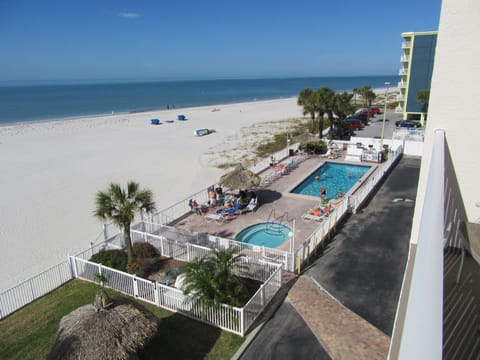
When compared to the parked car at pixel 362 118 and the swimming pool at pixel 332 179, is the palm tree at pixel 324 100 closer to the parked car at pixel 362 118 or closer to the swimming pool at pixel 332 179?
the swimming pool at pixel 332 179

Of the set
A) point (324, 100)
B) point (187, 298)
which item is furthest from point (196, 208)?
point (324, 100)

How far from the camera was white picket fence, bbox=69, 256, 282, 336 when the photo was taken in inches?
381

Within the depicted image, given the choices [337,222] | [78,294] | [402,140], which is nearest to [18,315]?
[78,294]

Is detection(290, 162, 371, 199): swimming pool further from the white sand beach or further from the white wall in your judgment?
the white wall

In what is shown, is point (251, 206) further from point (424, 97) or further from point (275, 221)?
point (424, 97)

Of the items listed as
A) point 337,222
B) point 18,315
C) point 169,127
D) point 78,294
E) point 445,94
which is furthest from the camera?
point 169,127

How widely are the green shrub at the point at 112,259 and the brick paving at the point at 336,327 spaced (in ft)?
20.5

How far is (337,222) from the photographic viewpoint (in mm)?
15617

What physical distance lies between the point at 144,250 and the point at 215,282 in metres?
4.70

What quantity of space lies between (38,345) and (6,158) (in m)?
28.3

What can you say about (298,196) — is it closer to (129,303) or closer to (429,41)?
(129,303)

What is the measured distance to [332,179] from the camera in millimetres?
23953

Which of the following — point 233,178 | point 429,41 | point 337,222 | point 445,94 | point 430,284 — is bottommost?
point 337,222

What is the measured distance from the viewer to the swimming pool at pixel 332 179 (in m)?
21.5
